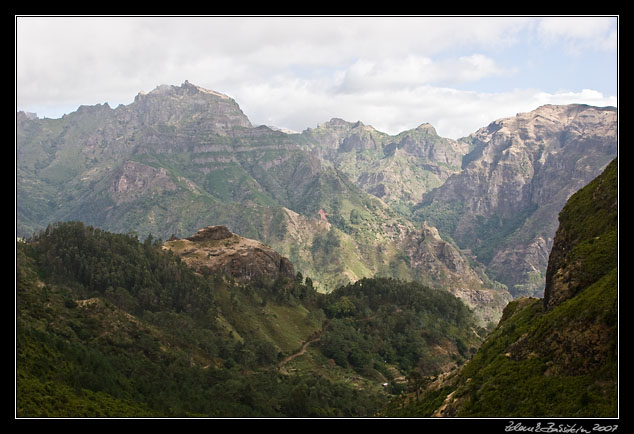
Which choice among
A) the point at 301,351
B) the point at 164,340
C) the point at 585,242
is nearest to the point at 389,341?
the point at 301,351

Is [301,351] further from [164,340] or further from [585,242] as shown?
[585,242]

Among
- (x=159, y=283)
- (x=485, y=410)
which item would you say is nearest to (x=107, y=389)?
(x=485, y=410)

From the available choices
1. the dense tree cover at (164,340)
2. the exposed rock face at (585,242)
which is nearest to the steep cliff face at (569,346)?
the exposed rock face at (585,242)

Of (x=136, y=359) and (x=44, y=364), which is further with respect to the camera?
(x=136, y=359)

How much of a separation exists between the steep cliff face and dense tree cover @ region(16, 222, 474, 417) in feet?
166

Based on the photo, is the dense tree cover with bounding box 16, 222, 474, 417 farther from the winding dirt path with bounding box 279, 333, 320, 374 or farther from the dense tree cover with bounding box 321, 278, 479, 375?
the winding dirt path with bounding box 279, 333, 320, 374

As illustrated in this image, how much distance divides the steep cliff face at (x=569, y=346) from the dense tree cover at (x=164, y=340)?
50466mm

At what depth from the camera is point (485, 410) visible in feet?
164

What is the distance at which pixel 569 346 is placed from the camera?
48469 millimetres

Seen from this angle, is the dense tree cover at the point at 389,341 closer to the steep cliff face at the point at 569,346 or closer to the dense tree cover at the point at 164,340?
the dense tree cover at the point at 164,340

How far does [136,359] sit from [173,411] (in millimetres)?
23120

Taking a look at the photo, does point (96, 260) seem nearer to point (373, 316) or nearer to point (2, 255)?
point (373, 316)

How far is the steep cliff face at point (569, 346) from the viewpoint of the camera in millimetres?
43625

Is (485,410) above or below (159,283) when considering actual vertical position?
below
